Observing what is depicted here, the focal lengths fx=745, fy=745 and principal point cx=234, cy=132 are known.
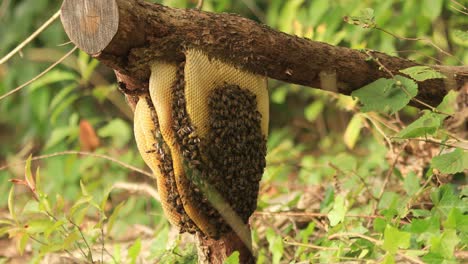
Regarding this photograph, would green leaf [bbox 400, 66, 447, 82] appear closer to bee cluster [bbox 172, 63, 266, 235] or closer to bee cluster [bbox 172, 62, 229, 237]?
bee cluster [bbox 172, 63, 266, 235]

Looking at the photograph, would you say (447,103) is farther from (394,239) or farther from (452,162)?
(394,239)

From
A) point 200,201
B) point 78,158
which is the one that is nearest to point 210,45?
point 200,201

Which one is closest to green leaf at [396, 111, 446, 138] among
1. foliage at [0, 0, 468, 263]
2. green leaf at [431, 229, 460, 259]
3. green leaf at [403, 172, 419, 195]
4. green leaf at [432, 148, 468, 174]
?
foliage at [0, 0, 468, 263]

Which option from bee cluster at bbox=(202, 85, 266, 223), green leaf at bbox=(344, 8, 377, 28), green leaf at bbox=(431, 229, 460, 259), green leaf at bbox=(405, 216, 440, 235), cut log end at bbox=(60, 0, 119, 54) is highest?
cut log end at bbox=(60, 0, 119, 54)

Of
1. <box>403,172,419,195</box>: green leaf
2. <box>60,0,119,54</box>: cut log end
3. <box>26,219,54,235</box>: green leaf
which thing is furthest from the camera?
<box>403,172,419,195</box>: green leaf

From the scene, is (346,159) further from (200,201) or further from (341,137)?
(341,137)

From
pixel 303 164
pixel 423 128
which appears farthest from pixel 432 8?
pixel 423 128
